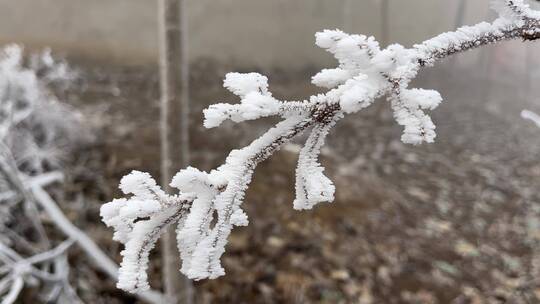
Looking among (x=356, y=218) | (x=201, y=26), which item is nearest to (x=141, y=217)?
(x=356, y=218)

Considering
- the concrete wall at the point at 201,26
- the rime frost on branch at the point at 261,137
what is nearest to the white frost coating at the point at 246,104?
the rime frost on branch at the point at 261,137

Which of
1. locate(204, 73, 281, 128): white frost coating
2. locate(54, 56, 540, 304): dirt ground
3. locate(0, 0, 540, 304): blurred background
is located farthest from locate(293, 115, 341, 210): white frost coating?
locate(54, 56, 540, 304): dirt ground

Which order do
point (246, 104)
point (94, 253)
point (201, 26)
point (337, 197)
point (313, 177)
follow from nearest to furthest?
point (246, 104), point (313, 177), point (94, 253), point (337, 197), point (201, 26)

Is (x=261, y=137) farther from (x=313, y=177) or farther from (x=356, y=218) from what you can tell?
(x=356, y=218)

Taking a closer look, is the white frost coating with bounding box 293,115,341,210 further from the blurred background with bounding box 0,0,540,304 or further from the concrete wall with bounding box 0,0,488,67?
the concrete wall with bounding box 0,0,488,67

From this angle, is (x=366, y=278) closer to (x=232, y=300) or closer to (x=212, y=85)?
(x=232, y=300)

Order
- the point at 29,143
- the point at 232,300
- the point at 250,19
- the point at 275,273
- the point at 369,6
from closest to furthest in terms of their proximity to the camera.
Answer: the point at 232,300 < the point at 275,273 < the point at 29,143 < the point at 250,19 < the point at 369,6

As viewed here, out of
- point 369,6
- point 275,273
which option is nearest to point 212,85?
point 275,273
